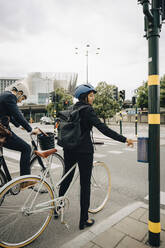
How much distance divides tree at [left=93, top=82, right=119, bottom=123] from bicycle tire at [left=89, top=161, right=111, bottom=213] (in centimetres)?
1875

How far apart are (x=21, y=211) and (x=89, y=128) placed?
124 cm

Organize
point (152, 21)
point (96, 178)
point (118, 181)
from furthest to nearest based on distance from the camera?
point (118, 181) < point (96, 178) < point (152, 21)

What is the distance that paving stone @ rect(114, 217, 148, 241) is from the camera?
2.14 m

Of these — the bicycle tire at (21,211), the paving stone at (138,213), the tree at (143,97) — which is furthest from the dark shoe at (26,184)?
the tree at (143,97)

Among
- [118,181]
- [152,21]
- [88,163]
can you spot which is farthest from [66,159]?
[118,181]

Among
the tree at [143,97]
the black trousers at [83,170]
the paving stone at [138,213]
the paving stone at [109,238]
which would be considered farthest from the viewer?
the tree at [143,97]

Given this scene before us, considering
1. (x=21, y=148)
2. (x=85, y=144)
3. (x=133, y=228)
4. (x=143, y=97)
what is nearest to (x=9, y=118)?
A: (x=21, y=148)

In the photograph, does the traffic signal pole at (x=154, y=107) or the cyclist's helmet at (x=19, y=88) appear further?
the cyclist's helmet at (x=19, y=88)

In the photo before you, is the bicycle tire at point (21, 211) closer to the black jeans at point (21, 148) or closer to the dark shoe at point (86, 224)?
the dark shoe at point (86, 224)

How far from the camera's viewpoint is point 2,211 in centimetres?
205

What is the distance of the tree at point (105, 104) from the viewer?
21812mm

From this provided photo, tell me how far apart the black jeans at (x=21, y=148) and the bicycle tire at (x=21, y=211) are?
2.12 ft

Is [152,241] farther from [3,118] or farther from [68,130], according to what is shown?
[3,118]

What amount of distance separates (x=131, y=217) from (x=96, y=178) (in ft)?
2.39
